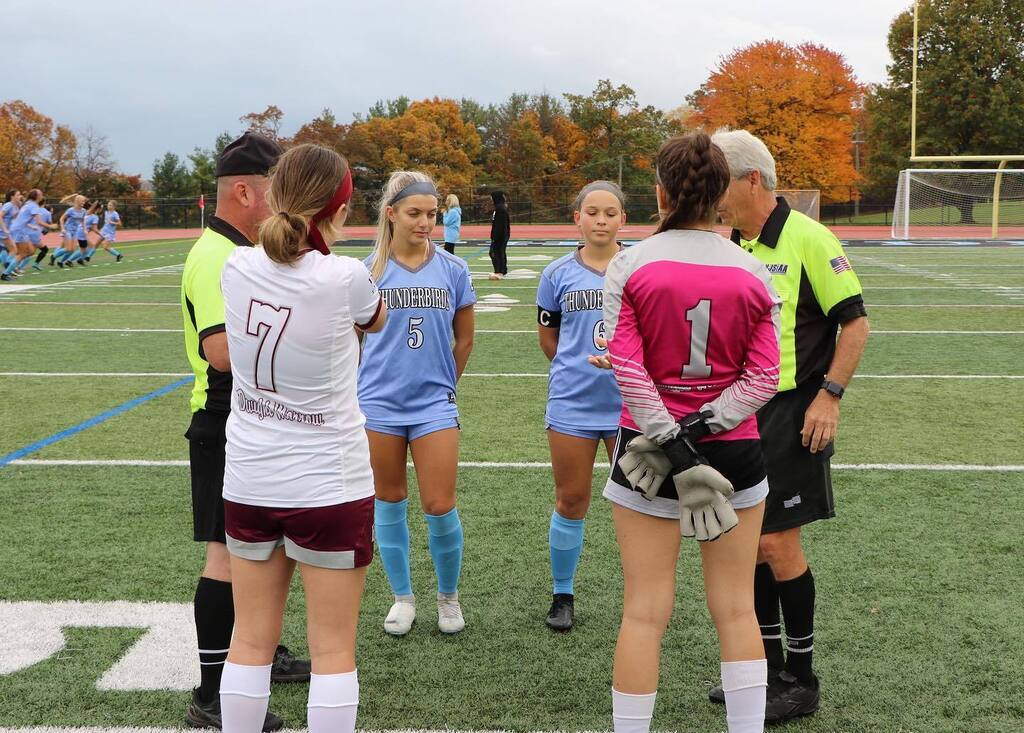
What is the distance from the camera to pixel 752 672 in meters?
2.81

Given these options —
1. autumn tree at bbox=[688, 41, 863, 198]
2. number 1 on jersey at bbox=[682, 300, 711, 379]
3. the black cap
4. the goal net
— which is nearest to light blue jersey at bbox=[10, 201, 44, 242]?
the black cap

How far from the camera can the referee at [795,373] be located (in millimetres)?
3316

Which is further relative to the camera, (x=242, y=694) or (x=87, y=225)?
(x=87, y=225)

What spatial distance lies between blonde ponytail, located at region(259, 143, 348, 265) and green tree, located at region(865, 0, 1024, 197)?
53.4m

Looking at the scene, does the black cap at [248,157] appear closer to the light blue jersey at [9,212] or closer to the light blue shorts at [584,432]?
the light blue shorts at [584,432]

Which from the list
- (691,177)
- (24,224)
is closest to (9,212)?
(24,224)

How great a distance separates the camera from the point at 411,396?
4.13m

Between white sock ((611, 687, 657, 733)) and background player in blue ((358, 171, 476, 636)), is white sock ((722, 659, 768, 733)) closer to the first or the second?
white sock ((611, 687, 657, 733))

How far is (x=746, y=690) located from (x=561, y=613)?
4.83ft

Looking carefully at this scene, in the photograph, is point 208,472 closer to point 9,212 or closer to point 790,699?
point 790,699

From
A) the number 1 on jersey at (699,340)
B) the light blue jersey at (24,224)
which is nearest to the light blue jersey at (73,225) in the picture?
the light blue jersey at (24,224)

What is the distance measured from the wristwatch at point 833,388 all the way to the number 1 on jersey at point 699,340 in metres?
0.77

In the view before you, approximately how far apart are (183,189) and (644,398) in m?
63.6

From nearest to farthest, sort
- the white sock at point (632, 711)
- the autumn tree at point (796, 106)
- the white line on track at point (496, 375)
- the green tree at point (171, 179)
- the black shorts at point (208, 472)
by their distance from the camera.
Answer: the white sock at point (632, 711)
the black shorts at point (208, 472)
the white line on track at point (496, 375)
the autumn tree at point (796, 106)
the green tree at point (171, 179)
